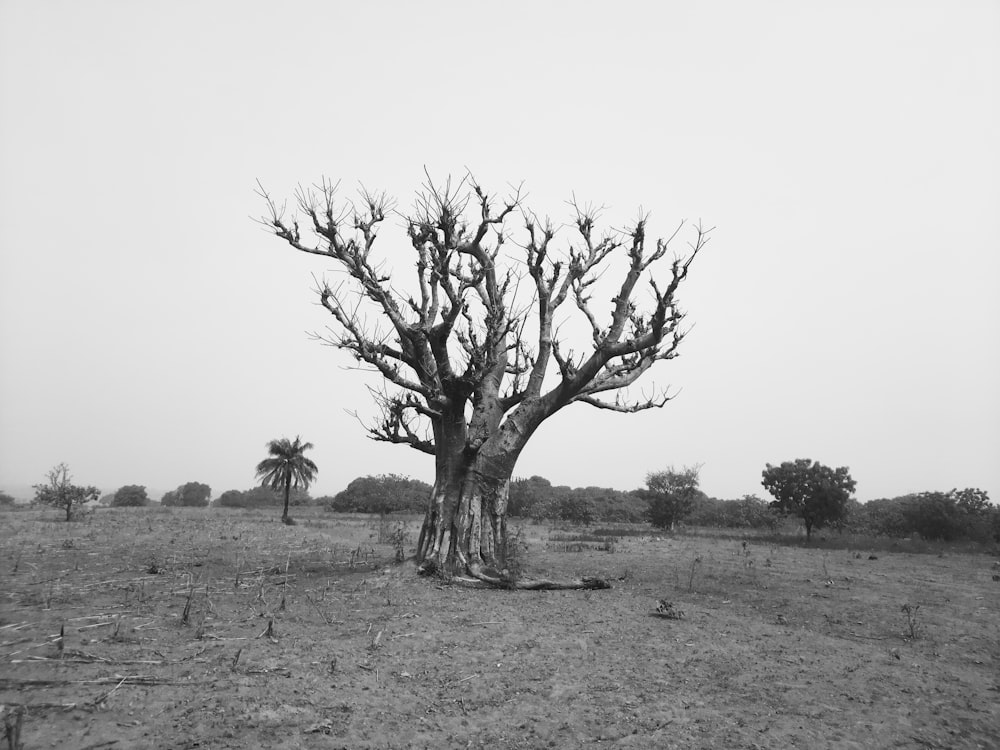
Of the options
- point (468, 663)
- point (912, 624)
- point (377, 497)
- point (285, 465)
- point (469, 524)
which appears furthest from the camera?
point (377, 497)

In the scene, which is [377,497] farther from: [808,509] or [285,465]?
[808,509]

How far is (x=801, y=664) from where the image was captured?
18.7 ft

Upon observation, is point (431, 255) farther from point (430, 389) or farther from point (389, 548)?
point (389, 548)

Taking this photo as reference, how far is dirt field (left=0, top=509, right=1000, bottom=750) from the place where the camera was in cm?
394

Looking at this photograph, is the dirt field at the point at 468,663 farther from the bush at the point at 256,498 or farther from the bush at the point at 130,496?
the bush at the point at 256,498

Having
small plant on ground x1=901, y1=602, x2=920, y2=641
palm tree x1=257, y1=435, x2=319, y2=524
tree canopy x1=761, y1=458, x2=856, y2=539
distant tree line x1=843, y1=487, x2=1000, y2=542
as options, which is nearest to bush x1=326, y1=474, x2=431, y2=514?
palm tree x1=257, y1=435, x2=319, y2=524

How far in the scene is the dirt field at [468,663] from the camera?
3.94 metres

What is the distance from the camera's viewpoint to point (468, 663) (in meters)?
5.50

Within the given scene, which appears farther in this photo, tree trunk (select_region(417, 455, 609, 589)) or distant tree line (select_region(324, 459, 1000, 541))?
distant tree line (select_region(324, 459, 1000, 541))

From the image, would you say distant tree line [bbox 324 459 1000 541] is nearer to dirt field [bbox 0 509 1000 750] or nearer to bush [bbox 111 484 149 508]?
dirt field [bbox 0 509 1000 750]

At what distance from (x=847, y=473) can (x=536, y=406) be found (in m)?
24.3

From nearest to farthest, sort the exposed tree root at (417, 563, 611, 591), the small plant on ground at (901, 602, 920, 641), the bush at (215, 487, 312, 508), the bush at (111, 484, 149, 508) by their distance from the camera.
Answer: the small plant on ground at (901, 602, 920, 641) → the exposed tree root at (417, 563, 611, 591) → the bush at (111, 484, 149, 508) → the bush at (215, 487, 312, 508)

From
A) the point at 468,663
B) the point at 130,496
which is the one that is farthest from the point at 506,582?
the point at 130,496

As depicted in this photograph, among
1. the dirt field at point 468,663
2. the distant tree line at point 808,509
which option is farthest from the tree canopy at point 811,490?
the dirt field at point 468,663
